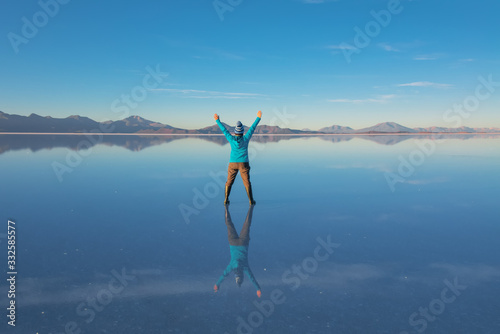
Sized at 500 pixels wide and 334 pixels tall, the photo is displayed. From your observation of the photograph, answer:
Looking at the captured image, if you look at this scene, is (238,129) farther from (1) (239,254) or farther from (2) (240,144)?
(1) (239,254)

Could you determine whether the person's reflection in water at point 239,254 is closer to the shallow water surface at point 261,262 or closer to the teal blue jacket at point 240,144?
the shallow water surface at point 261,262

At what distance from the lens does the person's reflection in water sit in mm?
4684

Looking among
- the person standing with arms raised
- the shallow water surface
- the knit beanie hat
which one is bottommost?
the shallow water surface

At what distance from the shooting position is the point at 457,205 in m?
9.32

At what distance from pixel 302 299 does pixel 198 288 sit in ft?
4.64

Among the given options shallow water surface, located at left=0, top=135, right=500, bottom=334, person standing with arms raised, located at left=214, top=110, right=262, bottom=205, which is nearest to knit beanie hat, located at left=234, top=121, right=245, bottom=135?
person standing with arms raised, located at left=214, top=110, right=262, bottom=205

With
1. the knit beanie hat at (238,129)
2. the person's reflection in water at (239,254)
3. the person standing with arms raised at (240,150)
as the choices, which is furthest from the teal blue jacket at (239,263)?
the knit beanie hat at (238,129)

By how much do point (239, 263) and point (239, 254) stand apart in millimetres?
382

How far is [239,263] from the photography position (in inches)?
205

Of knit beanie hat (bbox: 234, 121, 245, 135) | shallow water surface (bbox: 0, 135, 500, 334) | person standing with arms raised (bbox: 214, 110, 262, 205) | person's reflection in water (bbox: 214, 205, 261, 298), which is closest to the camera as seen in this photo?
shallow water surface (bbox: 0, 135, 500, 334)

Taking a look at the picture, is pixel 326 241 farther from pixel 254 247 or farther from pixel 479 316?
pixel 479 316

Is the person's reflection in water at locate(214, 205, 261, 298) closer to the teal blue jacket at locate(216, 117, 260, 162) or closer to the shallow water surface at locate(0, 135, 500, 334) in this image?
the shallow water surface at locate(0, 135, 500, 334)

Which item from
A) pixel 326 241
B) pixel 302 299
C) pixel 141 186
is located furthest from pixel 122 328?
pixel 141 186

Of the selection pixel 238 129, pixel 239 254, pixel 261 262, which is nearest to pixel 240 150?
pixel 238 129
